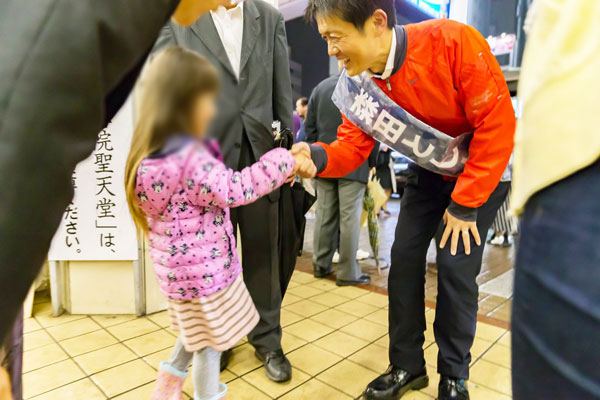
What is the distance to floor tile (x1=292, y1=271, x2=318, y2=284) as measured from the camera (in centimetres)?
237

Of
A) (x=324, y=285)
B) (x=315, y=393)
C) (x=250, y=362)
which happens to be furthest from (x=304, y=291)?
(x=315, y=393)

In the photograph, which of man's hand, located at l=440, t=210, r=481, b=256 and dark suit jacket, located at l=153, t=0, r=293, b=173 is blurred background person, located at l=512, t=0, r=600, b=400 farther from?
man's hand, located at l=440, t=210, r=481, b=256

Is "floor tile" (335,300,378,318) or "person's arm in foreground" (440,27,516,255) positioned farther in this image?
"floor tile" (335,300,378,318)

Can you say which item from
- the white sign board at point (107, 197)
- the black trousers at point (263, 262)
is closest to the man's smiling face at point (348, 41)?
the black trousers at point (263, 262)

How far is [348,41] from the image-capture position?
88 cm

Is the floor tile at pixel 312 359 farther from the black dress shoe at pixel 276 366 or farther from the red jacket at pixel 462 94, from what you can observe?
the red jacket at pixel 462 94

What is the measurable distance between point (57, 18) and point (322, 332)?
156 centimetres

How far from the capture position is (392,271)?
1.21 meters

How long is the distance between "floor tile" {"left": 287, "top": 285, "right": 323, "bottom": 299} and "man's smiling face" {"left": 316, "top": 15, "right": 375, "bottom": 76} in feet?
4.68

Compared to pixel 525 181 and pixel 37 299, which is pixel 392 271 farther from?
pixel 37 299

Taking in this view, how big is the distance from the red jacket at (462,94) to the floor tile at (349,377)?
2.31 ft

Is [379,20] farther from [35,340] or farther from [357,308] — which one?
[35,340]

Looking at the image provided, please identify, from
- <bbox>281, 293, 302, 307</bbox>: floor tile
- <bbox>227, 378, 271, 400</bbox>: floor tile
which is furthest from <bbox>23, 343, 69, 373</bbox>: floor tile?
<bbox>281, 293, 302, 307</bbox>: floor tile

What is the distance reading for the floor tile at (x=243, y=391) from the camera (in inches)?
46.9
